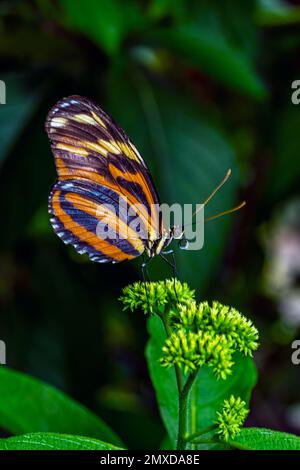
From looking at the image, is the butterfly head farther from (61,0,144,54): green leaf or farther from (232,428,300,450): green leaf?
(61,0,144,54): green leaf

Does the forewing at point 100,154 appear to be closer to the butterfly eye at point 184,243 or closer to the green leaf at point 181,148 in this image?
the butterfly eye at point 184,243

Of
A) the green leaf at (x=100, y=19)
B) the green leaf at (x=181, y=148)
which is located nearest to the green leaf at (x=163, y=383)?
the green leaf at (x=181, y=148)

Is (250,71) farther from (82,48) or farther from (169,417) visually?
(169,417)

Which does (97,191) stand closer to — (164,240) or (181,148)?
(164,240)

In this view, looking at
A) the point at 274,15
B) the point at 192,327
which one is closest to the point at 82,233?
the point at 192,327

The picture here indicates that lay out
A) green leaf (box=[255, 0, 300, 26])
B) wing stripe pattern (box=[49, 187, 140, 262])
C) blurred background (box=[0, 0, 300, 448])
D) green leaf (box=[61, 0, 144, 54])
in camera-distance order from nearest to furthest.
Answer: wing stripe pattern (box=[49, 187, 140, 262]) < green leaf (box=[61, 0, 144, 54]) < blurred background (box=[0, 0, 300, 448]) < green leaf (box=[255, 0, 300, 26])

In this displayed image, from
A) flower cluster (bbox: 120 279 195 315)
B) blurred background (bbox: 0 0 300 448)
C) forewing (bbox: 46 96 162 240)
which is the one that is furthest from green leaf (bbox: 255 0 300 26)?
flower cluster (bbox: 120 279 195 315)

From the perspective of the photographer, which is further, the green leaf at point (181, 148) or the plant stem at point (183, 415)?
the green leaf at point (181, 148)
